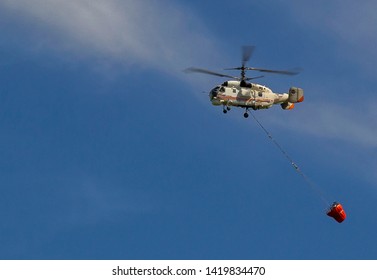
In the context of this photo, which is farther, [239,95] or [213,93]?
[239,95]

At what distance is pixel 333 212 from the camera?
190m

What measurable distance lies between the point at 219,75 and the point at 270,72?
8678 mm
